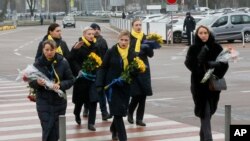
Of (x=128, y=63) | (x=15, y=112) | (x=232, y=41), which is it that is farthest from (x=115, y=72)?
(x=232, y=41)

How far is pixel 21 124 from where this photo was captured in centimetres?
1272

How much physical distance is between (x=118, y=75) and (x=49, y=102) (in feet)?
4.85

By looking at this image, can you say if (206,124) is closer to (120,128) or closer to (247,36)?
(120,128)

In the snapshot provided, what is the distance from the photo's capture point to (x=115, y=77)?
10133mm

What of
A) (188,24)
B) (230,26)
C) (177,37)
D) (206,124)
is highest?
(188,24)

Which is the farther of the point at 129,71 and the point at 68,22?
the point at 68,22

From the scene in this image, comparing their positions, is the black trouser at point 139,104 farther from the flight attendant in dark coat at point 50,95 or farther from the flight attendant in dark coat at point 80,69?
the flight attendant in dark coat at point 50,95

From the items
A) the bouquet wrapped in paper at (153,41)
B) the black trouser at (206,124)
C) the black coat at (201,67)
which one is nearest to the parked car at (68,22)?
the bouquet wrapped in paper at (153,41)

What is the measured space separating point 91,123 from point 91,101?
1.56ft

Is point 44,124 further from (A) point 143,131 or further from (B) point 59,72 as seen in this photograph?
(A) point 143,131

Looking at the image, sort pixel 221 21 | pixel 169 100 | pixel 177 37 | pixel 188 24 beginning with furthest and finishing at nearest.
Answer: pixel 177 37, pixel 188 24, pixel 221 21, pixel 169 100

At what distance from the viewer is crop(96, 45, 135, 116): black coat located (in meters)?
10.1

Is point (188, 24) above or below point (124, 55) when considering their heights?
below

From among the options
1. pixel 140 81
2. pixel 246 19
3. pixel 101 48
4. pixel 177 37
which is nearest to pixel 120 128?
pixel 140 81
